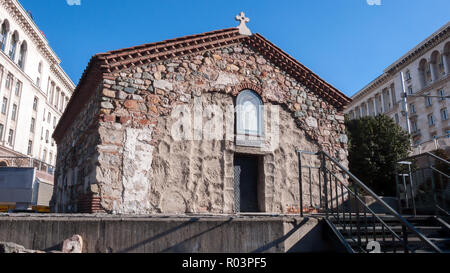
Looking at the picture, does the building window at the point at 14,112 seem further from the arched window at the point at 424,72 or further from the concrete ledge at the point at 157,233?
the arched window at the point at 424,72

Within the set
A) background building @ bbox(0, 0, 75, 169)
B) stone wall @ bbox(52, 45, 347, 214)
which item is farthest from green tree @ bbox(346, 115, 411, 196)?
background building @ bbox(0, 0, 75, 169)

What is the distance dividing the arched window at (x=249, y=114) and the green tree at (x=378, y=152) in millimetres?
14704

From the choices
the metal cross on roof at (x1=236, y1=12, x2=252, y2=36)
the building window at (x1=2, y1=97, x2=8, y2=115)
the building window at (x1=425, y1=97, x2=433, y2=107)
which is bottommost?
the metal cross on roof at (x1=236, y1=12, x2=252, y2=36)

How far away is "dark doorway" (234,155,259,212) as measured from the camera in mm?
9406

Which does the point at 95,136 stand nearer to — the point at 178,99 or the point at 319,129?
the point at 178,99

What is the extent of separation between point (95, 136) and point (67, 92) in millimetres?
49329

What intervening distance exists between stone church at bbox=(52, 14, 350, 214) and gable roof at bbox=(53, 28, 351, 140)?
28 millimetres

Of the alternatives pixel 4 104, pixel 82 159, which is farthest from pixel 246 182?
pixel 4 104

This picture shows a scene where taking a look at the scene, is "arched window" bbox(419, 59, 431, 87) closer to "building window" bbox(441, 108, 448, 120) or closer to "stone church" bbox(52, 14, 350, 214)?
"building window" bbox(441, 108, 448, 120)

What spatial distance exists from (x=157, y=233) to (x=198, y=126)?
4.45m
